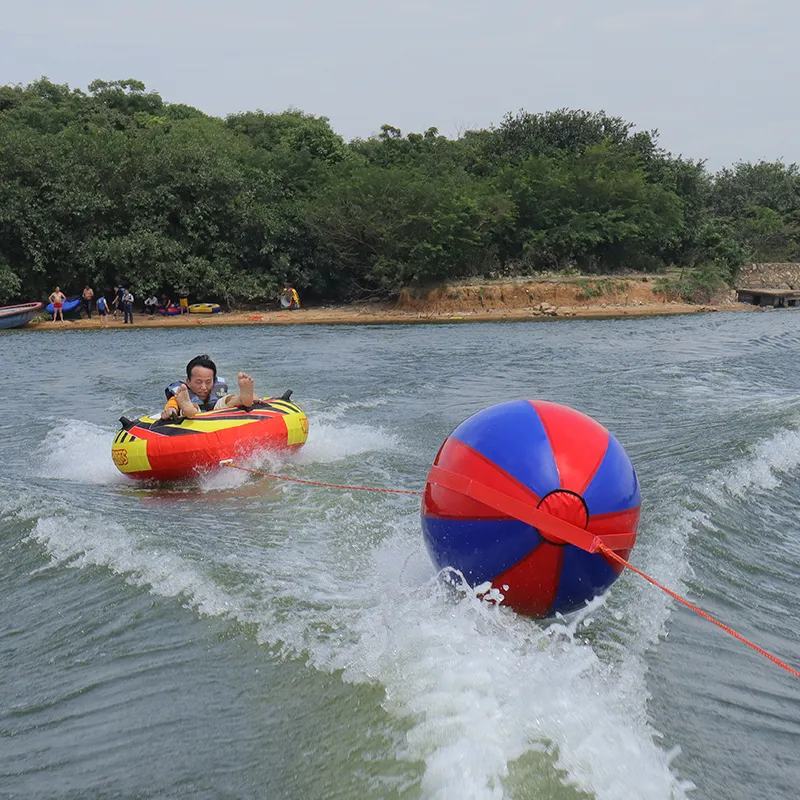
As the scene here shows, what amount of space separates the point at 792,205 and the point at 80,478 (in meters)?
47.4

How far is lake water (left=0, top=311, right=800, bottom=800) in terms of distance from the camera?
334cm

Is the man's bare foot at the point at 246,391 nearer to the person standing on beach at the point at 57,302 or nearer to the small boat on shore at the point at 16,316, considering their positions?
the small boat on shore at the point at 16,316

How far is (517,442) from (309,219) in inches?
1245

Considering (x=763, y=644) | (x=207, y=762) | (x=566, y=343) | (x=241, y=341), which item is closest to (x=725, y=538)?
(x=763, y=644)

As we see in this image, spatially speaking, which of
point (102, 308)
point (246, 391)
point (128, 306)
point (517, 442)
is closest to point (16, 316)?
point (102, 308)

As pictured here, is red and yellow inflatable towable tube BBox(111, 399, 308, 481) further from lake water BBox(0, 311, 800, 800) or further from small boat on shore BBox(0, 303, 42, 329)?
small boat on shore BBox(0, 303, 42, 329)

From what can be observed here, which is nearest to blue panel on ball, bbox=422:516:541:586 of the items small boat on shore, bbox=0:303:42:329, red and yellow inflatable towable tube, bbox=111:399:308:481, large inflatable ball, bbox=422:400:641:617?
large inflatable ball, bbox=422:400:641:617

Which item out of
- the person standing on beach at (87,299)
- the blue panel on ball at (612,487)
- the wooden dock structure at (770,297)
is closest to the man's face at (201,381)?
the blue panel on ball at (612,487)

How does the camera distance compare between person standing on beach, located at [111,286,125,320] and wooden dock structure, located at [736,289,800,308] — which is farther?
wooden dock structure, located at [736,289,800,308]

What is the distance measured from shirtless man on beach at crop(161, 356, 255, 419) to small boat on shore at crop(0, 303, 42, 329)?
22350 millimetres

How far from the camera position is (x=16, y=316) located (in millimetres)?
29000

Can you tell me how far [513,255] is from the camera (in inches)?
1411

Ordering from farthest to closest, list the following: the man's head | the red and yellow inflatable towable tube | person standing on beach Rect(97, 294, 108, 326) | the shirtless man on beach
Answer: person standing on beach Rect(97, 294, 108, 326)
the man's head
the shirtless man on beach
the red and yellow inflatable towable tube

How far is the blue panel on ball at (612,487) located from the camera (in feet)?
13.3
